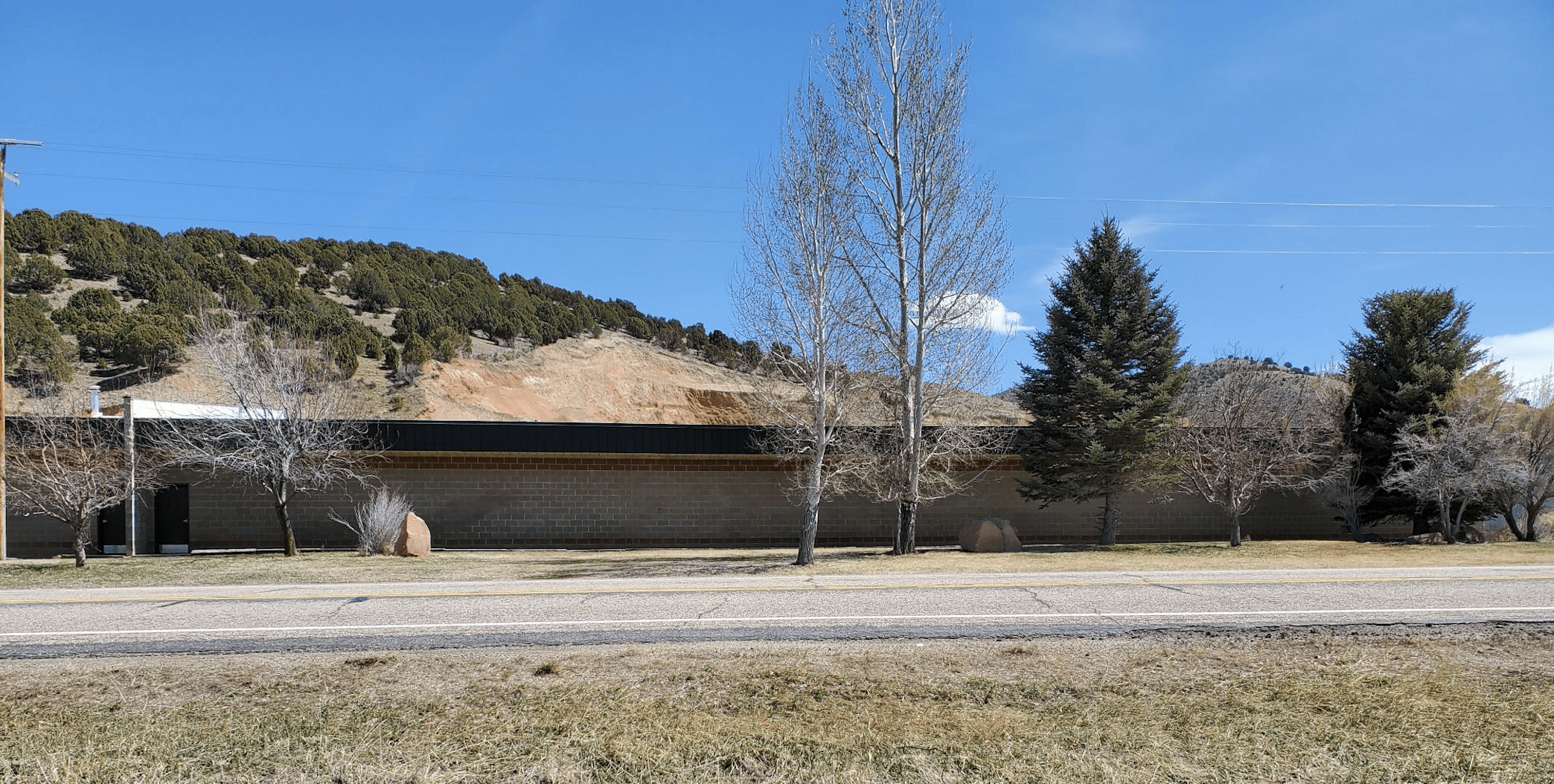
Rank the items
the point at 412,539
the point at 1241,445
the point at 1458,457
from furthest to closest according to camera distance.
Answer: the point at 1241,445 → the point at 1458,457 → the point at 412,539

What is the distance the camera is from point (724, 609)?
9344 mm

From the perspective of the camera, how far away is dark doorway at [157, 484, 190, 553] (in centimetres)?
2334

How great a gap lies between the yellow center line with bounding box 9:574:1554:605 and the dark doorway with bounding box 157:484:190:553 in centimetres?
1390

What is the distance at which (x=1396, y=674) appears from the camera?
6.22 metres

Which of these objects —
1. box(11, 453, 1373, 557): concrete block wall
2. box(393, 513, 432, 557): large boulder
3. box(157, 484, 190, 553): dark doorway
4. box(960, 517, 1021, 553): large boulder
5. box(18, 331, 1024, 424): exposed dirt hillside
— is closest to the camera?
box(393, 513, 432, 557): large boulder

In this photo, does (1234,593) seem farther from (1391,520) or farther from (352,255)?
(352,255)

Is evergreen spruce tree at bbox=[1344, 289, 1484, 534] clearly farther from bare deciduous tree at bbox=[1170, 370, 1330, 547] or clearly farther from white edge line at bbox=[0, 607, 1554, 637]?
white edge line at bbox=[0, 607, 1554, 637]

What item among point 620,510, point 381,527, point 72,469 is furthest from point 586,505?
point 72,469

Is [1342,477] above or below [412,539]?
above

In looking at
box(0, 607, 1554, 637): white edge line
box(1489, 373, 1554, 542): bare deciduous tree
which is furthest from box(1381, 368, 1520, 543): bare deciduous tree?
box(0, 607, 1554, 637): white edge line

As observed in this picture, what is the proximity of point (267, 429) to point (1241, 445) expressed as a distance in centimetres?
2210

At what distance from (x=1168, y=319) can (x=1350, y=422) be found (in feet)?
22.2

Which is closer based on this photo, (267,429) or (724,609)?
(724,609)

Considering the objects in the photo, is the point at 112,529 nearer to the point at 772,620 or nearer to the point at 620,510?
the point at 620,510
